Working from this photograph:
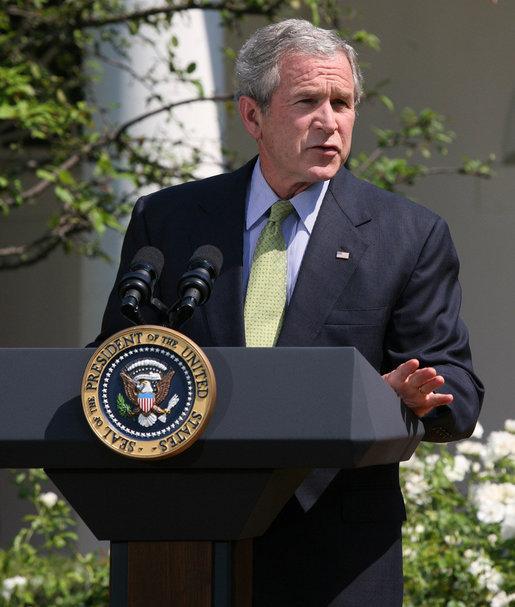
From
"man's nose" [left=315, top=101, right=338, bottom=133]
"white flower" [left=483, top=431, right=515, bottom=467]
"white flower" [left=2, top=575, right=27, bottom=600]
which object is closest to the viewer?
"man's nose" [left=315, top=101, right=338, bottom=133]

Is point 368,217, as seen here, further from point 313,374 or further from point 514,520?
point 514,520

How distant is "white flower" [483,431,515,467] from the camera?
3.92 m

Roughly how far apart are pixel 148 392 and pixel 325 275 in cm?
Answer: 56

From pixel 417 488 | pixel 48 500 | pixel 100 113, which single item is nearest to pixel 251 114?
pixel 417 488

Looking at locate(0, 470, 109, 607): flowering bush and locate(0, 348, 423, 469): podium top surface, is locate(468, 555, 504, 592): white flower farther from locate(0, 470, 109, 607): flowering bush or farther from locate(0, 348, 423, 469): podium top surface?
locate(0, 348, 423, 469): podium top surface

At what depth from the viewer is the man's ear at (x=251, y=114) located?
86.5 inches

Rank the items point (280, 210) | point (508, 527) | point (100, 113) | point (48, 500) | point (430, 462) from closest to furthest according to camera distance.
A: point (280, 210) → point (508, 527) → point (430, 462) → point (48, 500) → point (100, 113)

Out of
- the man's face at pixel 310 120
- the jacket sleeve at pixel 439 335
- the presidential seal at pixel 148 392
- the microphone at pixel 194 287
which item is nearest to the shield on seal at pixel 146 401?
the presidential seal at pixel 148 392

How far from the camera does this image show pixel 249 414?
1493 millimetres

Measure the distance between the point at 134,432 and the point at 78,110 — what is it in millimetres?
3547

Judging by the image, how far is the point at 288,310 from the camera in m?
1.92

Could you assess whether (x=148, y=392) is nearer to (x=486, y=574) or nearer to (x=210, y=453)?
(x=210, y=453)

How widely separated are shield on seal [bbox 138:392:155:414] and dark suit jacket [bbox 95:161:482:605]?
0.44m

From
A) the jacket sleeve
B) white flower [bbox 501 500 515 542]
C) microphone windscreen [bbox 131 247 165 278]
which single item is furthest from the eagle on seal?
white flower [bbox 501 500 515 542]
